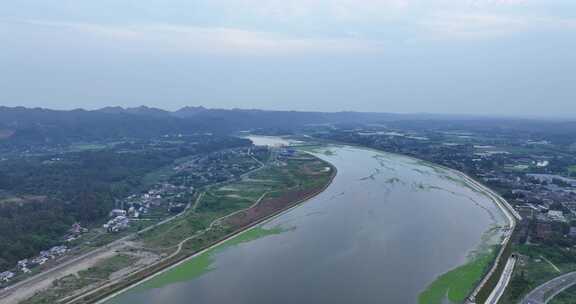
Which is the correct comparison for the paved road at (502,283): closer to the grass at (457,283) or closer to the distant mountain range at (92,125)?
the grass at (457,283)

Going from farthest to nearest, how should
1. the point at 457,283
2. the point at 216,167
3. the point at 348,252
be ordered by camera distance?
the point at 216,167
the point at 348,252
the point at 457,283

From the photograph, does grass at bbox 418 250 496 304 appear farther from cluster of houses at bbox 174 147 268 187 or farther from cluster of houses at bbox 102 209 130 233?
cluster of houses at bbox 174 147 268 187

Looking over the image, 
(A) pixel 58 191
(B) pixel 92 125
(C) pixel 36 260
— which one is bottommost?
(C) pixel 36 260

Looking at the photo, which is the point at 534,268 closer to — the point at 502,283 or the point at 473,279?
the point at 502,283

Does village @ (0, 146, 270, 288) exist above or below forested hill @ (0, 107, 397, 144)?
below

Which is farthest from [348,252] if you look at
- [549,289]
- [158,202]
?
[158,202]

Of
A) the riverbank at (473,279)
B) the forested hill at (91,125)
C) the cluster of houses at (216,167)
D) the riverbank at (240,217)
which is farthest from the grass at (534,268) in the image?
the forested hill at (91,125)

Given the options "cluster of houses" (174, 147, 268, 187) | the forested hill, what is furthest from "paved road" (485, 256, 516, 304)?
the forested hill
